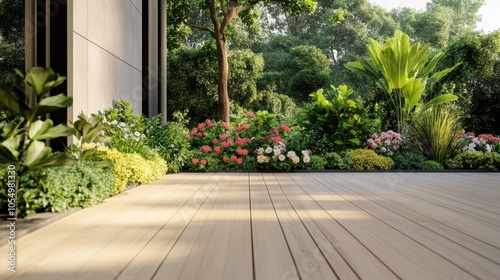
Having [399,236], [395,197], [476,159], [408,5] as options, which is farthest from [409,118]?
[408,5]

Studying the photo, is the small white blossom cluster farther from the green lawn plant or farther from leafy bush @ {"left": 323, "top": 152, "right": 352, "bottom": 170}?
the green lawn plant

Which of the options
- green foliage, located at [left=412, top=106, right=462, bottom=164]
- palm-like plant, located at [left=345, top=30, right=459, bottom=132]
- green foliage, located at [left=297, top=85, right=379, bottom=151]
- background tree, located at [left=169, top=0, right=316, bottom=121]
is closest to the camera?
green foliage, located at [left=412, top=106, right=462, bottom=164]

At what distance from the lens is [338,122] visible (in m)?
7.69

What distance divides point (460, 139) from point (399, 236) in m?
6.31

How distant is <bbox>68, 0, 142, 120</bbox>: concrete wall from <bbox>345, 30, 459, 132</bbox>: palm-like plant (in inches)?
183

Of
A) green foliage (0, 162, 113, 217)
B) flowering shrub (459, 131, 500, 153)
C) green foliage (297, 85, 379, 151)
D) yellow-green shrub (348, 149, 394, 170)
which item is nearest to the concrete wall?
green foliage (0, 162, 113, 217)

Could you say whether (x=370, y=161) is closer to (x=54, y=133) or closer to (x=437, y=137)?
(x=437, y=137)

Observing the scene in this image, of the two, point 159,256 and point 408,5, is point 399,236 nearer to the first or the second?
point 159,256

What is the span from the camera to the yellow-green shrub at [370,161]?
7.05 metres

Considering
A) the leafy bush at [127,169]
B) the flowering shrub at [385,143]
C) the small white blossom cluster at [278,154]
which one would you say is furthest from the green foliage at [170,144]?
the flowering shrub at [385,143]

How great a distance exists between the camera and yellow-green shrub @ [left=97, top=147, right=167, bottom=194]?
408cm

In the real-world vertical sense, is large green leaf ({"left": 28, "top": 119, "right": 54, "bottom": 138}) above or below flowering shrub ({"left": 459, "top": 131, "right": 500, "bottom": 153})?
above

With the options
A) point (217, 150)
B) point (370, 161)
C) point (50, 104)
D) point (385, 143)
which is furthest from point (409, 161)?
point (50, 104)

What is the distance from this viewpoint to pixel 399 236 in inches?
90.0
